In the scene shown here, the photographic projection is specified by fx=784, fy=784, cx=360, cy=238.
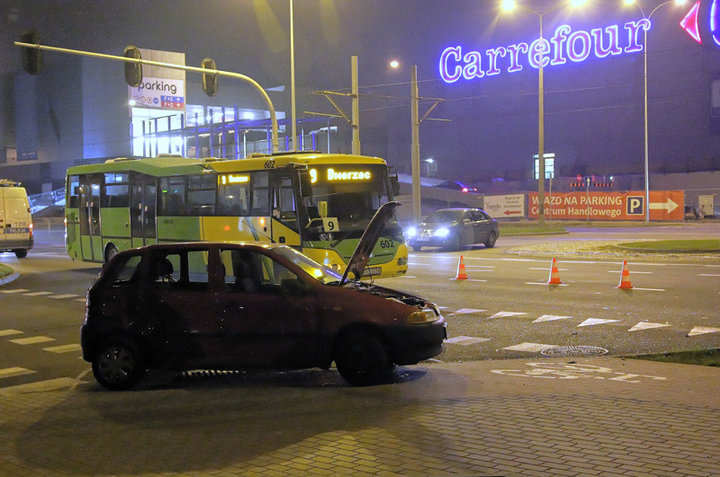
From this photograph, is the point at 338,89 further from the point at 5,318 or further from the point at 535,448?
the point at 535,448

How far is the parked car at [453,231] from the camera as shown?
29.3m

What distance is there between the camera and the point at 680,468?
17.5 feet

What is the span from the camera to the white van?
28.5 m

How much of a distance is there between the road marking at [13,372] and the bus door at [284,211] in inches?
279

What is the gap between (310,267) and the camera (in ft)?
28.7

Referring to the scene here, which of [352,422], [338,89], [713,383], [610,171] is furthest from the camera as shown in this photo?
[338,89]

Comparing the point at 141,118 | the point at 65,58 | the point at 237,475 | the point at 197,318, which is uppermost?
the point at 65,58

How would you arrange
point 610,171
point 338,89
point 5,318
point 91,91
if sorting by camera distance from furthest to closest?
point 338,89 < point 91,91 < point 610,171 < point 5,318

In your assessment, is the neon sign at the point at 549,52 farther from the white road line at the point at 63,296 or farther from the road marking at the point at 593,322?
the white road line at the point at 63,296


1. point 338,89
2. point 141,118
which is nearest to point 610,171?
point 338,89

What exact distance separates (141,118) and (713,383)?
225 ft

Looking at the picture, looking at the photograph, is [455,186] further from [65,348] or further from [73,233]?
[65,348]

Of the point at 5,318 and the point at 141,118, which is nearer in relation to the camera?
the point at 5,318

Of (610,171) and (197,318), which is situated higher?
(610,171)
